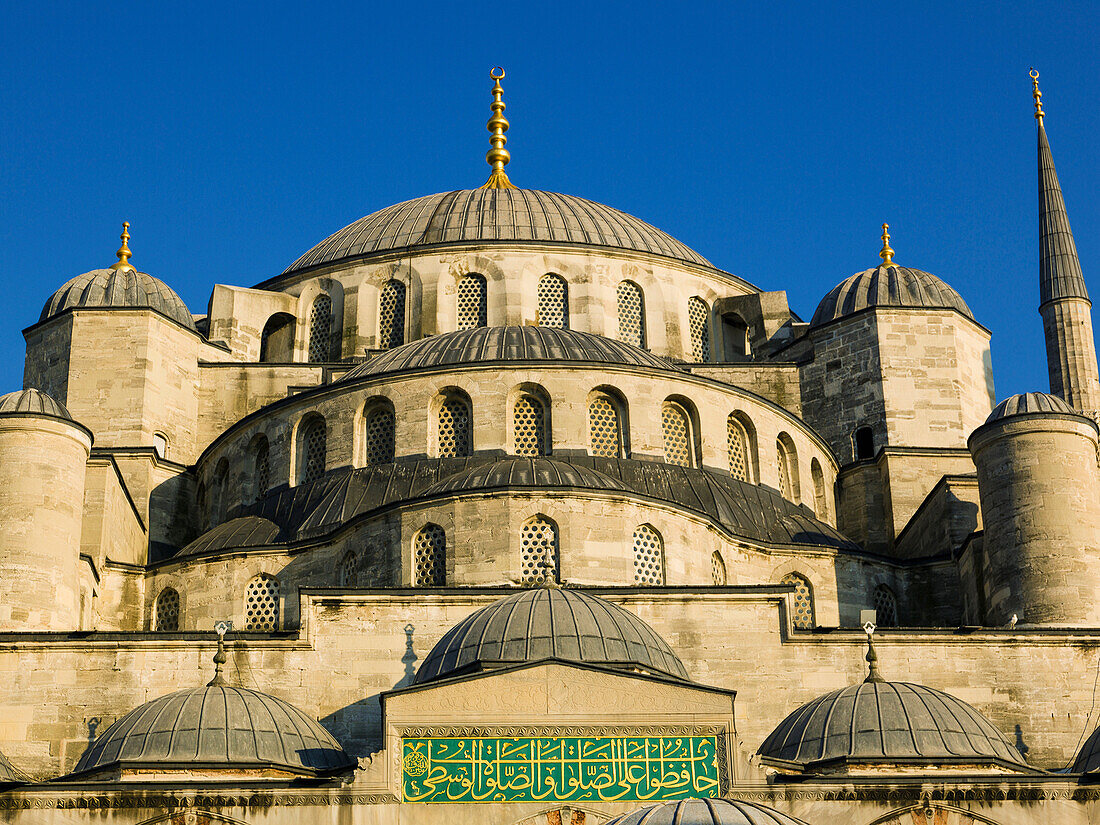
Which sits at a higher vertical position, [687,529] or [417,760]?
[687,529]

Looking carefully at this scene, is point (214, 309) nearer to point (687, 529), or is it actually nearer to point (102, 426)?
point (102, 426)

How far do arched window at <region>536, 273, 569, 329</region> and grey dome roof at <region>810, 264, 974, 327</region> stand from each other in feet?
16.6

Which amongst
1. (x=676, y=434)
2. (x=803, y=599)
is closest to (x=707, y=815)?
(x=803, y=599)

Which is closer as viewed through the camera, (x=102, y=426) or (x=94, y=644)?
(x=94, y=644)

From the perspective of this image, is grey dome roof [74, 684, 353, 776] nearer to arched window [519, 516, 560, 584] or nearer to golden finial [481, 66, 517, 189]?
arched window [519, 516, 560, 584]

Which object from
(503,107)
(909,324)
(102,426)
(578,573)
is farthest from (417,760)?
(503,107)

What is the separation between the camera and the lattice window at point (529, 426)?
104ft

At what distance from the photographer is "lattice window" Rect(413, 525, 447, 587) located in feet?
94.0

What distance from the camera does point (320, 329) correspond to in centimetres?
4062

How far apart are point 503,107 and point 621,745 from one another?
90.9ft

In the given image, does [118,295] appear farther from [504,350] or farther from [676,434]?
[676,434]

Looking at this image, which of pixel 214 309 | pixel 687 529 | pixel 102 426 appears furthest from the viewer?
pixel 214 309

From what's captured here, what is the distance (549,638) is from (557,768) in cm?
182

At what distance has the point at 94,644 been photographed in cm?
2727
